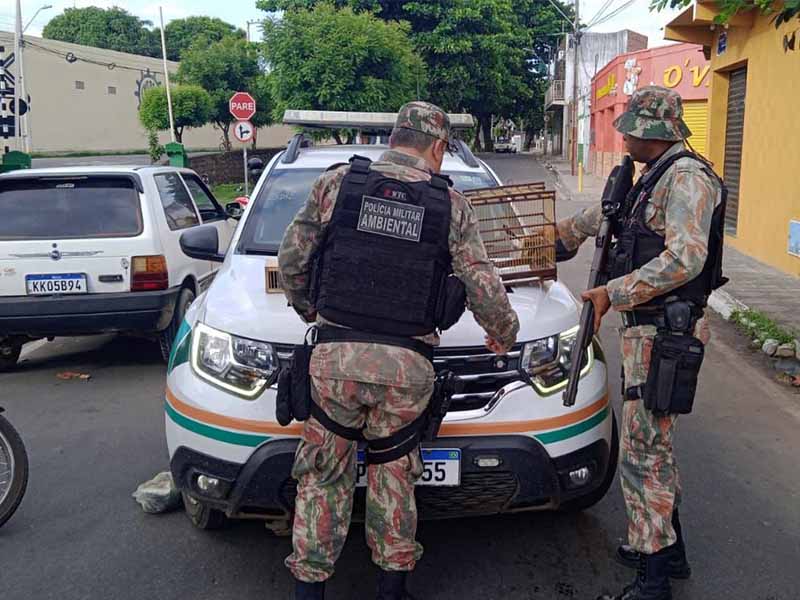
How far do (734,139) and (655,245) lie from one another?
10869 millimetres

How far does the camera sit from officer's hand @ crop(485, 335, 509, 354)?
2816 millimetres

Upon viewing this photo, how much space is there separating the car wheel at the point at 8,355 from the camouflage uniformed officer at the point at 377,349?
458 cm

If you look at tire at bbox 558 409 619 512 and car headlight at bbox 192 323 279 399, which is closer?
car headlight at bbox 192 323 279 399

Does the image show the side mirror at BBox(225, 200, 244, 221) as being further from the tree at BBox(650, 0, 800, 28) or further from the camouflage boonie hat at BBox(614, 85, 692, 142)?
the camouflage boonie hat at BBox(614, 85, 692, 142)

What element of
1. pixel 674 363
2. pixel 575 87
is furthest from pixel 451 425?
pixel 575 87

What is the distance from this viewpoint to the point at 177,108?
3303 cm

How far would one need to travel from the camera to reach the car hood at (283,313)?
3.10 m

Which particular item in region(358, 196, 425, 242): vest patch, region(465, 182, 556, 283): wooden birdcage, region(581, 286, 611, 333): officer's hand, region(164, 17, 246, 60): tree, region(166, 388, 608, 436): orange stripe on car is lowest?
region(166, 388, 608, 436): orange stripe on car

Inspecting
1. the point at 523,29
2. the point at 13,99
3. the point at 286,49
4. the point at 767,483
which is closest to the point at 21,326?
the point at 767,483

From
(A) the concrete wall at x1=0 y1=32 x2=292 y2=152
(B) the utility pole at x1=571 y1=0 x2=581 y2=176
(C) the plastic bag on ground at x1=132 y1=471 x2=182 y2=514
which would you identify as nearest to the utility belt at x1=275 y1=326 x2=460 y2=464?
(C) the plastic bag on ground at x1=132 y1=471 x2=182 y2=514

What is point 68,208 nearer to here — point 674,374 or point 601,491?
point 601,491

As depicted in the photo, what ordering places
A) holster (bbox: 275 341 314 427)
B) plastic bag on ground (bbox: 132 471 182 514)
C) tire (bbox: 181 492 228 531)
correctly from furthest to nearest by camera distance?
plastic bag on ground (bbox: 132 471 182 514), tire (bbox: 181 492 228 531), holster (bbox: 275 341 314 427)

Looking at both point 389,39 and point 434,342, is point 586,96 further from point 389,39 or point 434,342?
point 434,342

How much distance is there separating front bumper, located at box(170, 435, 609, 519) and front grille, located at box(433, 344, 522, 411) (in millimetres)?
207
